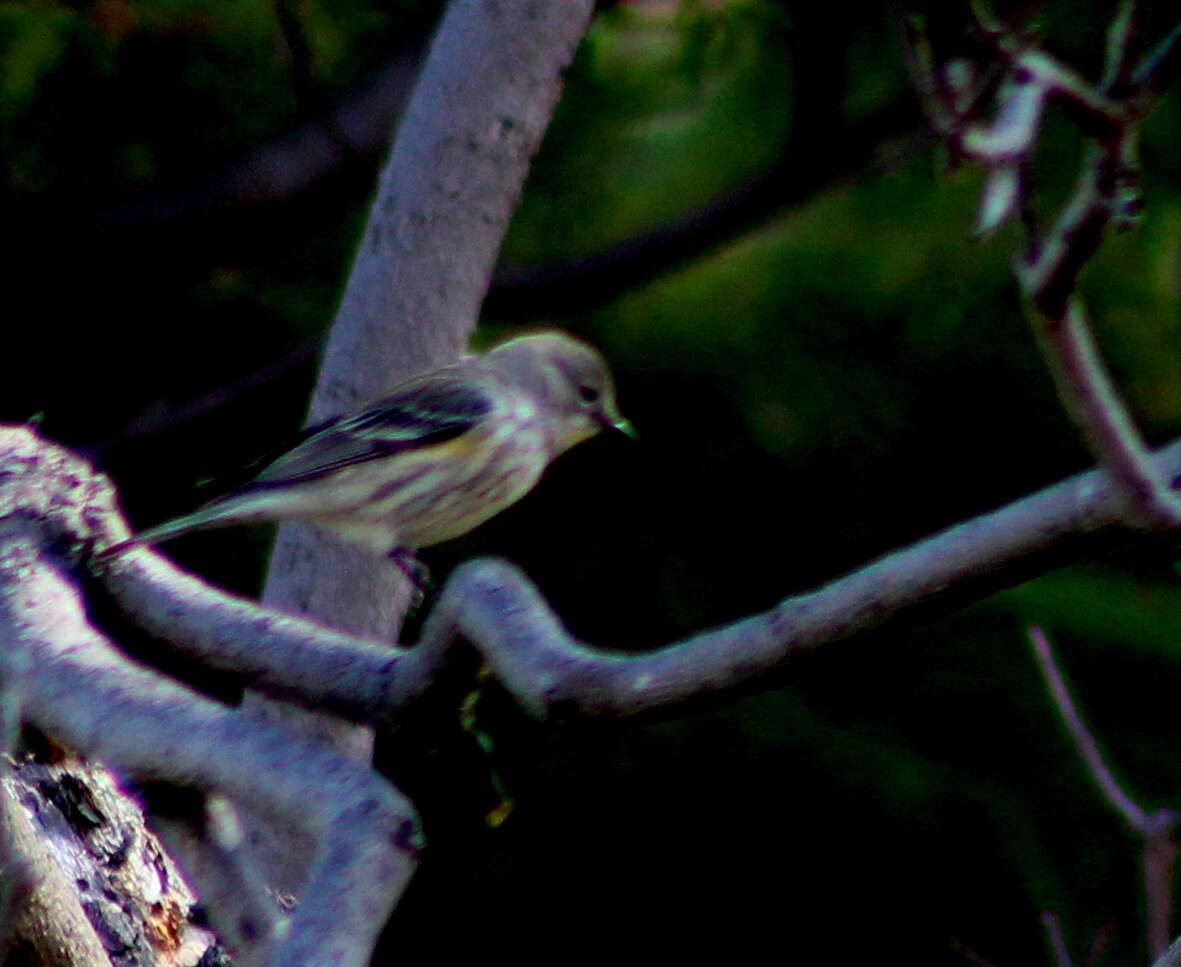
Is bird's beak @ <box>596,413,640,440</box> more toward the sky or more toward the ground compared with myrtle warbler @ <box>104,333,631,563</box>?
more toward the ground

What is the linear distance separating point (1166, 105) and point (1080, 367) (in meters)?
1.94

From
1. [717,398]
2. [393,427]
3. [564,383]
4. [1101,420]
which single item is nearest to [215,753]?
[1101,420]

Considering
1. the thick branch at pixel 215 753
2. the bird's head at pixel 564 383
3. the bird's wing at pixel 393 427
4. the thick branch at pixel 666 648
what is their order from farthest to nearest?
the bird's head at pixel 564 383, the bird's wing at pixel 393 427, the thick branch at pixel 215 753, the thick branch at pixel 666 648

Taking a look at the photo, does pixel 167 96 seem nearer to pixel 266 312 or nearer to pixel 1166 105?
pixel 266 312

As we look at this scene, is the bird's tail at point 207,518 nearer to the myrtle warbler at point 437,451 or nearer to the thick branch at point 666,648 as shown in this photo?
the myrtle warbler at point 437,451

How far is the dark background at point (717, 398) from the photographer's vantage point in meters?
2.69

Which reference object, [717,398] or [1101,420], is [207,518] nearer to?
[717,398]

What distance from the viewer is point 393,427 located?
8.16 ft

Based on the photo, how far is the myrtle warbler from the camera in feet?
7.73

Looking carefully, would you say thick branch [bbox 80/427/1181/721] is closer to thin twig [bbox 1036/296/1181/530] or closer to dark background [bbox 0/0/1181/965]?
thin twig [bbox 1036/296/1181/530]

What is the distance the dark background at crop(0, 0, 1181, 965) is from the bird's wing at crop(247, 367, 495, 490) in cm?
25

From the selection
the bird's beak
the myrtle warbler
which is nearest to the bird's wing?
the myrtle warbler

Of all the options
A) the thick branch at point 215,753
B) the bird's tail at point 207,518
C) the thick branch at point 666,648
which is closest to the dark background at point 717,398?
the bird's tail at point 207,518

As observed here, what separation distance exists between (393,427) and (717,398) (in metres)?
0.62
